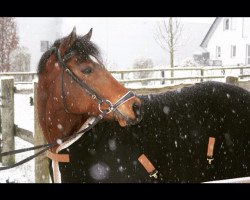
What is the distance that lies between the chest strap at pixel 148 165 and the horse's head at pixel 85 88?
0.38 metres

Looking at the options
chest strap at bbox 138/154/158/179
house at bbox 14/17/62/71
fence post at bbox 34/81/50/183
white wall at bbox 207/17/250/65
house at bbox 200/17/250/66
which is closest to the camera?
chest strap at bbox 138/154/158/179

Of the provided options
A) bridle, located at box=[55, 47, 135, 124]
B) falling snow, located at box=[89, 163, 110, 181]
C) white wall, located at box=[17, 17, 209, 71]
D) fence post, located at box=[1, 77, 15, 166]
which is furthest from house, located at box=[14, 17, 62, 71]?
falling snow, located at box=[89, 163, 110, 181]

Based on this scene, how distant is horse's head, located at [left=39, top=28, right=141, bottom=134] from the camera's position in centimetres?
324

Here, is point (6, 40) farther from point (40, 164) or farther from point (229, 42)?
point (229, 42)

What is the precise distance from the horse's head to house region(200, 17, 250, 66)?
91.4 feet

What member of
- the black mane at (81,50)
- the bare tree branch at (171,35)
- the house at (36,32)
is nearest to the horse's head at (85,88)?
the black mane at (81,50)

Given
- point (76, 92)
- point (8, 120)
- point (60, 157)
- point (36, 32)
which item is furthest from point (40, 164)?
point (36, 32)

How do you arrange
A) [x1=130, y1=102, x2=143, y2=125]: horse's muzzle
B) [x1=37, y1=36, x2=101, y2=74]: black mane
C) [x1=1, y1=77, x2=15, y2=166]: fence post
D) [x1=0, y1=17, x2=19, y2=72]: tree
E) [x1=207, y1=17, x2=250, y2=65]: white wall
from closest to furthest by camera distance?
1. [x1=130, y1=102, x2=143, y2=125]: horse's muzzle
2. [x1=37, y1=36, x2=101, y2=74]: black mane
3. [x1=1, y1=77, x2=15, y2=166]: fence post
4. [x1=0, y1=17, x2=19, y2=72]: tree
5. [x1=207, y1=17, x2=250, y2=65]: white wall

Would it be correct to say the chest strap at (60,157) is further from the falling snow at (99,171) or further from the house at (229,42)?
the house at (229,42)

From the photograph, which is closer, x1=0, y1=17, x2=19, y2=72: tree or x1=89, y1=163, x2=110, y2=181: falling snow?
x1=89, y1=163, x2=110, y2=181: falling snow

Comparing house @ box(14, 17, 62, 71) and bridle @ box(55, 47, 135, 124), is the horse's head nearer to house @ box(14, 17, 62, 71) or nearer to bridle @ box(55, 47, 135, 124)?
bridle @ box(55, 47, 135, 124)

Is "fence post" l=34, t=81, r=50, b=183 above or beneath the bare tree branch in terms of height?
beneath

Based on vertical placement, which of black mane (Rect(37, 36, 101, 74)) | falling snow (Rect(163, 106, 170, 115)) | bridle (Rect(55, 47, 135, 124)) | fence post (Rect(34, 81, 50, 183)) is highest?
black mane (Rect(37, 36, 101, 74))
